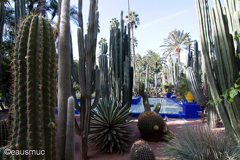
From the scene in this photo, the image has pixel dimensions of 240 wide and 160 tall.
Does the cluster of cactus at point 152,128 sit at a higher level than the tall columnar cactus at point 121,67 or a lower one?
lower

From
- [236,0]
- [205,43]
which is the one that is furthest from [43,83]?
[236,0]

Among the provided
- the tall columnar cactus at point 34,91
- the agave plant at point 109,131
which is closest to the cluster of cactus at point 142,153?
the agave plant at point 109,131

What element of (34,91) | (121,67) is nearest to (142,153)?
(34,91)

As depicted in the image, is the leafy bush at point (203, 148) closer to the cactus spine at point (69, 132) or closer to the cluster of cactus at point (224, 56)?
the cluster of cactus at point (224, 56)

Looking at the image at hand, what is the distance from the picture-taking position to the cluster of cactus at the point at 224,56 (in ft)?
10.0

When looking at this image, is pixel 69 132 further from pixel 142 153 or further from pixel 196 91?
pixel 196 91

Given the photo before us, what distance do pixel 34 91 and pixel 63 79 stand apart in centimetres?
47

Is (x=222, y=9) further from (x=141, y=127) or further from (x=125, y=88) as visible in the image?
(x=141, y=127)

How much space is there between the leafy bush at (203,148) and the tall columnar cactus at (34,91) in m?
1.87

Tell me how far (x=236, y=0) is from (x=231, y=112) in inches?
89.7

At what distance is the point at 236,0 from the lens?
3145mm

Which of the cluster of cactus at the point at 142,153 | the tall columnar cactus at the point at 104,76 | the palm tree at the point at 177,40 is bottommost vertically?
the cluster of cactus at the point at 142,153

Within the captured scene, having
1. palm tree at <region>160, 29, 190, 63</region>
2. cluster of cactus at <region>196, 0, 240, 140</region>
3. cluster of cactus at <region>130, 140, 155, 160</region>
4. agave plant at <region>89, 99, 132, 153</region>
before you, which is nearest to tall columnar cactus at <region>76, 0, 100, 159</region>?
agave plant at <region>89, 99, 132, 153</region>

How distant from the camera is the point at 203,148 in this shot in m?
2.27
